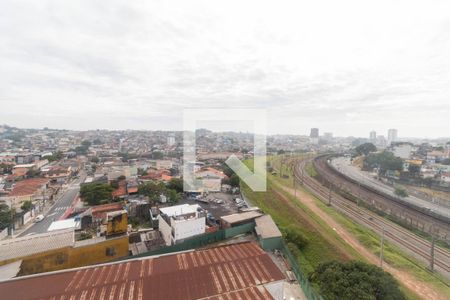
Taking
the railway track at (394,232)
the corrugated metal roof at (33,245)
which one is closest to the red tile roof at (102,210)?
the corrugated metal roof at (33,245)

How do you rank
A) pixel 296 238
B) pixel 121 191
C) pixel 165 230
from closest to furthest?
1. pixel 296 238
2. pixel 165 230
3. pixel 121 191

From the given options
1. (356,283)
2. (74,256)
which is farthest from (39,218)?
(356,283)

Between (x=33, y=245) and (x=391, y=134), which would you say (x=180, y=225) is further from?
(x=391, y=134)

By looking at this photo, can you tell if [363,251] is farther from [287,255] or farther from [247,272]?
[247,272]

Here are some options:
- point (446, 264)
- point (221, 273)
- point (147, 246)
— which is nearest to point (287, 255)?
point (221, 273)

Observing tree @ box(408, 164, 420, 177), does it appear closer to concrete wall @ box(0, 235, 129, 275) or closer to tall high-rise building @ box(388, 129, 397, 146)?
concrete wall @ box(0, 235, 129, 275)

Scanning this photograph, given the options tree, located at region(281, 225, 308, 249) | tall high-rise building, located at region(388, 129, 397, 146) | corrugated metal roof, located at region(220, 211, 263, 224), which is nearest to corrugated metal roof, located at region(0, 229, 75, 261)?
corrugated metal roof, located at region(220, 211, 263, 224)

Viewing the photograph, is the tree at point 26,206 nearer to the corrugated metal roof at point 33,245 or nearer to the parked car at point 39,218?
the parked car at point 39,218
